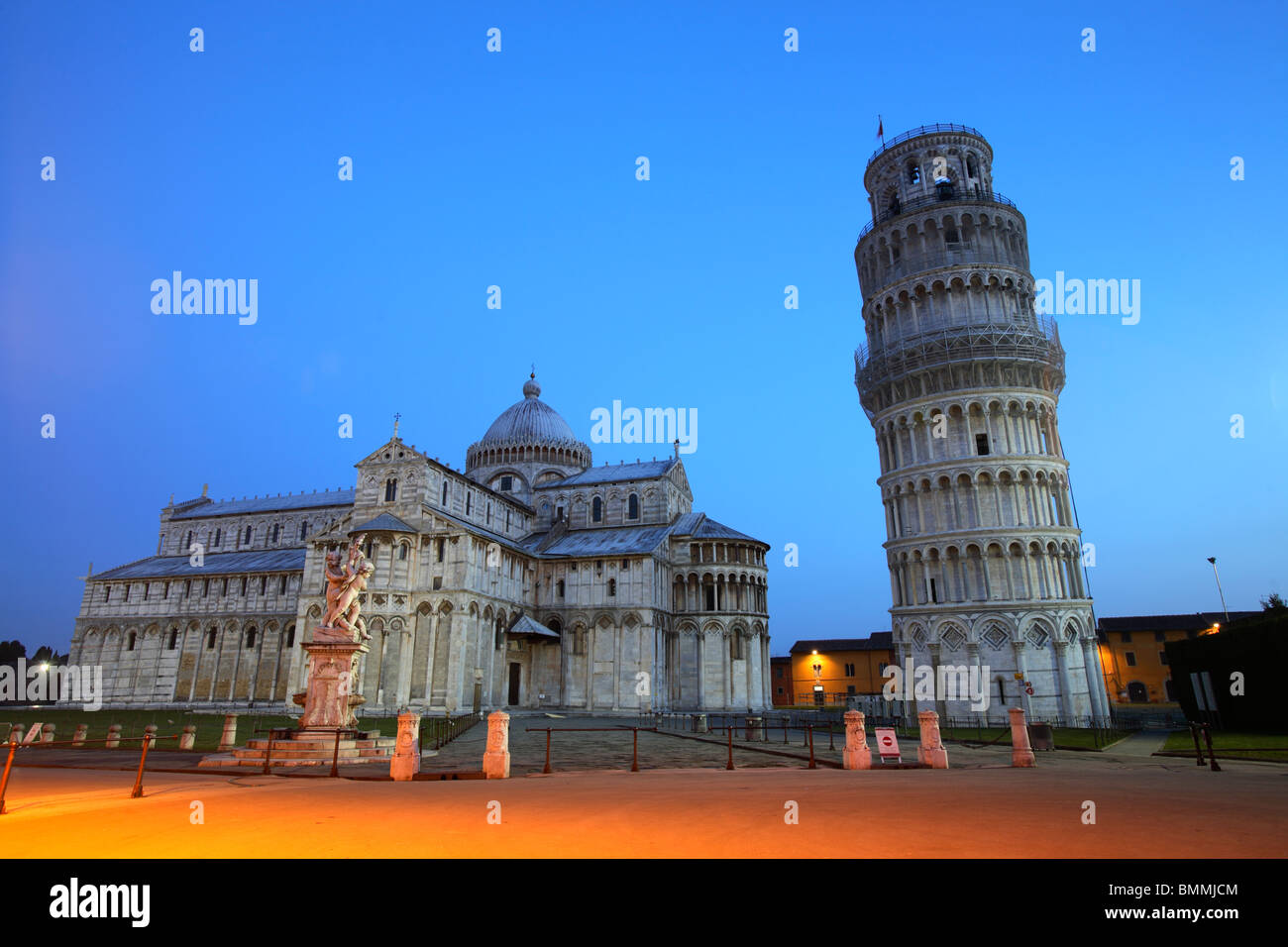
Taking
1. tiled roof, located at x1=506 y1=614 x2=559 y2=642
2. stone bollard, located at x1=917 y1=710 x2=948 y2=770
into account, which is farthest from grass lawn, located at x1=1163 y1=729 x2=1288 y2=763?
tiled roof, located at x1=506 y1=614 x2=559 y2=642

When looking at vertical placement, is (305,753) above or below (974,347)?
below

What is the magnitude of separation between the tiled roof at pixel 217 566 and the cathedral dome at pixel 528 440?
672 inches

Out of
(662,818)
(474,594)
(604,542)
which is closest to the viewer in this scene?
(662,818)

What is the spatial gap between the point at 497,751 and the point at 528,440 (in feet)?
166

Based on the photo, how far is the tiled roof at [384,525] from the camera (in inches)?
1736

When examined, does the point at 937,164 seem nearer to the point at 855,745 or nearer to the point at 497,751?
the point at 855,745

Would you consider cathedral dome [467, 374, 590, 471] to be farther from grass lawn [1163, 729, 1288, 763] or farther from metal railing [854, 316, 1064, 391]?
grass lawn [1163, 729, 1288, 763]

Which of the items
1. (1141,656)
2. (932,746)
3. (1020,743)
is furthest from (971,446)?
(1141,656)

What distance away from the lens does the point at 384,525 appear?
44.5 m

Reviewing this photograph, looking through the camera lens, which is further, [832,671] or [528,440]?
[832,671]

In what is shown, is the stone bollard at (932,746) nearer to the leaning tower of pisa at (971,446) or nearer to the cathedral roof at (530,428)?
the leaning tower of pisa at (971,446)

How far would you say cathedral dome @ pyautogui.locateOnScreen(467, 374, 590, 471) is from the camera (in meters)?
63.3
